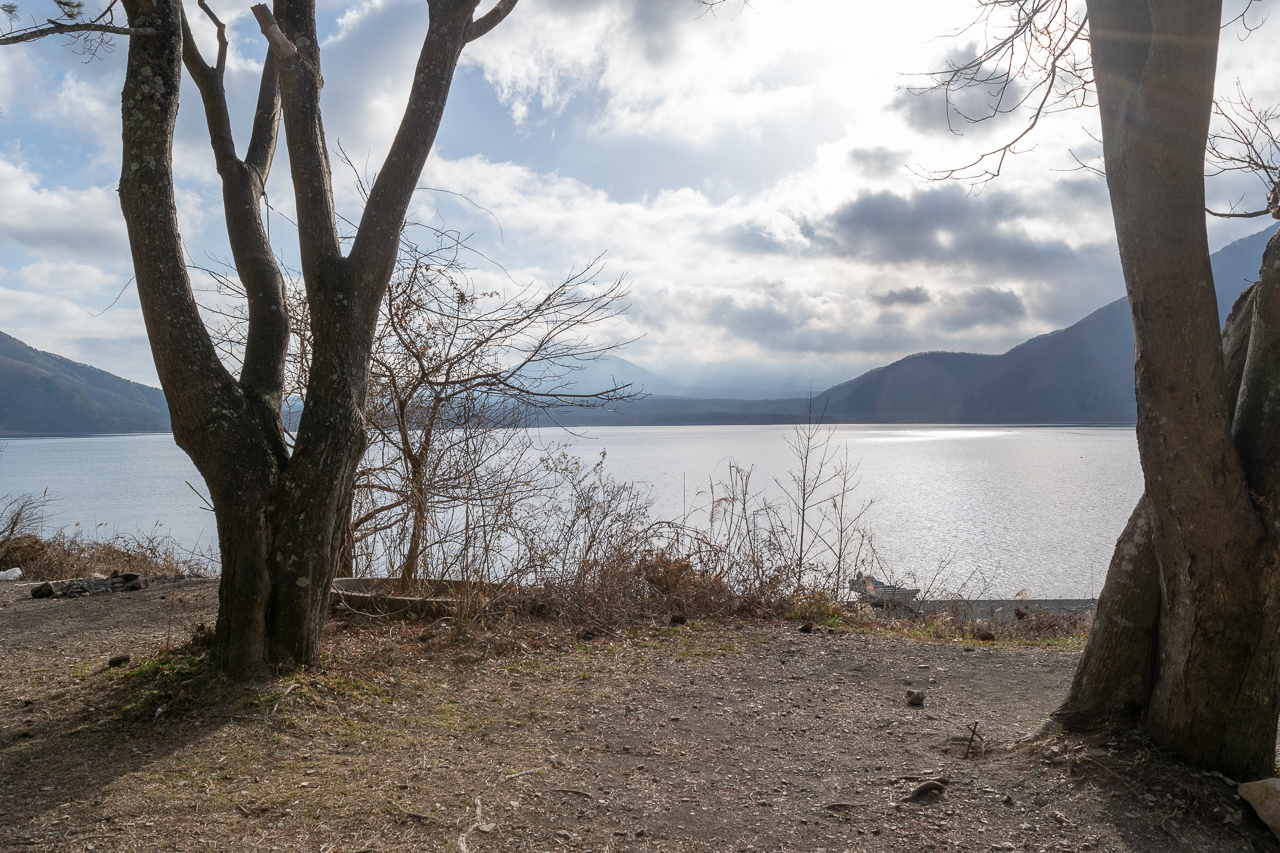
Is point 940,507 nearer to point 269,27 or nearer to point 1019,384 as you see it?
point 269,27

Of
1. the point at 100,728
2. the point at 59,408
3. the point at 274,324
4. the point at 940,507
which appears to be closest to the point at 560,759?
the point at 100,728

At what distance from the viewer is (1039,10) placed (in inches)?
165

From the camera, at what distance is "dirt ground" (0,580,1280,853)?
2.54 meters

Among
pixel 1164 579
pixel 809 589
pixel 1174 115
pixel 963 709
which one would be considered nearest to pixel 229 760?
pixel 963 709

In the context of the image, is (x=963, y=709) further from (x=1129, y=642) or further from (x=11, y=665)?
(x=11, y=665)

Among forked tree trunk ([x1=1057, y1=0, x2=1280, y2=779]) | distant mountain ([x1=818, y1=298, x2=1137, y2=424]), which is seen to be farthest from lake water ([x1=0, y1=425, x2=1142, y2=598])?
distant mountain ([x1=818, y1=298, x2=1137, y2=424])

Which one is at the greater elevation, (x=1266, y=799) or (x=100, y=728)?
(x=1266, y=799)

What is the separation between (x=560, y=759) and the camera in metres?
3.24

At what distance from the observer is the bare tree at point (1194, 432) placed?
275 centimetres

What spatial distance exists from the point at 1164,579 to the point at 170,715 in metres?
4.52

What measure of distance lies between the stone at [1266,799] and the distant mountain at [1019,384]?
261ft

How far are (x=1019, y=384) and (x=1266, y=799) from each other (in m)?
141

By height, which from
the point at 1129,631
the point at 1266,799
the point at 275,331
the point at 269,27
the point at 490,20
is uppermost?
the point at 490,20

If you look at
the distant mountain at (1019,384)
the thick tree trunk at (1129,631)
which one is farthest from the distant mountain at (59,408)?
the thick tree trunk at (1129,631)
